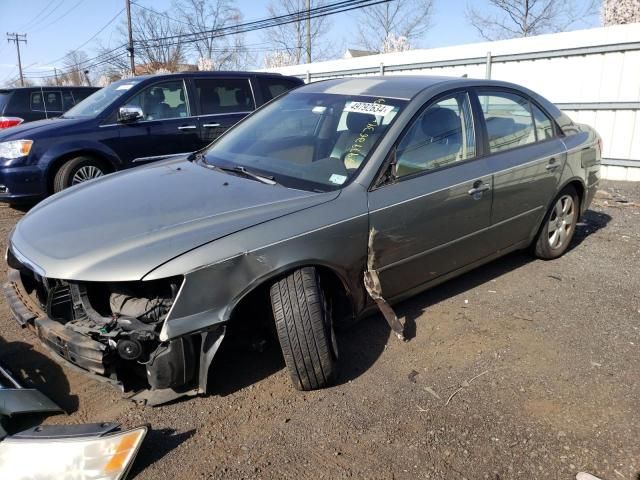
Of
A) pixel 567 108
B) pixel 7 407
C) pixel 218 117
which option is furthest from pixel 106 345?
pixel 567 108

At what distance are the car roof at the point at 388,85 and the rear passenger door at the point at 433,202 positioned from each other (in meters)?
0.15

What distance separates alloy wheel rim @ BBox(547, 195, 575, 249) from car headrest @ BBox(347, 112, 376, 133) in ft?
7.03

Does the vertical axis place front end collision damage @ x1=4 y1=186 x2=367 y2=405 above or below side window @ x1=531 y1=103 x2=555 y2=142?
below

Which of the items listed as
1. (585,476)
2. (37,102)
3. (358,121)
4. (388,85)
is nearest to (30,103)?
(37,102)

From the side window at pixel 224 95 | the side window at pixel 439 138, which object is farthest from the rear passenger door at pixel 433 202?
the side window at pixel 224 95

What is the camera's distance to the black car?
10.5 m

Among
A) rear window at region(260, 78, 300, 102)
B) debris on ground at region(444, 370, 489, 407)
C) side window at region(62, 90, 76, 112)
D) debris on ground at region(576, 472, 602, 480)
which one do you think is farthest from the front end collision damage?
side window at region(62, 90, 76, 112)

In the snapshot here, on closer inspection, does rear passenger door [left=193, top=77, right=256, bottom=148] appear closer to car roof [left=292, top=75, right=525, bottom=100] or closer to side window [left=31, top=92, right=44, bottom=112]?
car roof [left=292, top=75, right=525, bottom=100]

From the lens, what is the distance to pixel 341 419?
265 centimetres

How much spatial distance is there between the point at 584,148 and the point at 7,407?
474cm

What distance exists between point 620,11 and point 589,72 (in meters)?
7.34

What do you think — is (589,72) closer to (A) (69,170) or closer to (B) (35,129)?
(A) (69,170)

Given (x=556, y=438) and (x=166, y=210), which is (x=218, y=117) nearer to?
(x=166, y=210)

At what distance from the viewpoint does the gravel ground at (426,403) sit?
237cm
